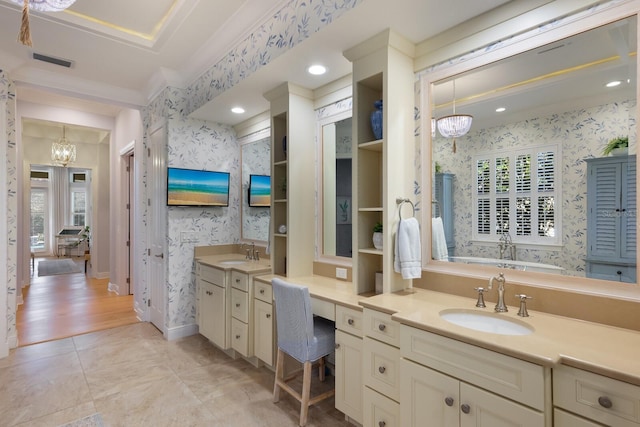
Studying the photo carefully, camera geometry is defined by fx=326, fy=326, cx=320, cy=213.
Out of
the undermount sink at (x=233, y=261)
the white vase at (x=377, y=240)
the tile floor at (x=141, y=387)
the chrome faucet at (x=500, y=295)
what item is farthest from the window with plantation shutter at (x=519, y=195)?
the undermount sink at (x=233, y=261)

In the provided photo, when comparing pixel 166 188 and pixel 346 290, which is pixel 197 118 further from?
pixel 346 290

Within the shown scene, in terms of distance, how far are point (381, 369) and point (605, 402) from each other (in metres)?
0.92

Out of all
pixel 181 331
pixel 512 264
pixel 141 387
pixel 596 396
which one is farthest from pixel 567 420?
pixel 181 331

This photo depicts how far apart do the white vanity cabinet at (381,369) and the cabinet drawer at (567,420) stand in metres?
0.67

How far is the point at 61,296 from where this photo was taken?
528cm

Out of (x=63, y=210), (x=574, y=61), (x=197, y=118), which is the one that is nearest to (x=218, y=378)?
(x=197, y=118)

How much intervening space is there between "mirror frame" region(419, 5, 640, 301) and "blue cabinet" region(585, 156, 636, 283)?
33mm

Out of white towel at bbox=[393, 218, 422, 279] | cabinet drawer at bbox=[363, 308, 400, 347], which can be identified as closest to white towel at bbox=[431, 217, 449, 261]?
white towel at bbox=[393, 218, 422, 279]

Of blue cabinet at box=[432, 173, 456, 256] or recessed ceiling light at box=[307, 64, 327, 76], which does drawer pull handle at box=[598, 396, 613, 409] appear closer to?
blue cabinet at box=[432, 173, 456, 256]

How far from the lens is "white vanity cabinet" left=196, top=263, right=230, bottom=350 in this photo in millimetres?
3023

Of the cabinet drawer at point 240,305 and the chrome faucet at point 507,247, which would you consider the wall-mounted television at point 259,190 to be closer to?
the cabinet drawer at point 240,305

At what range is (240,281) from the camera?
2.88 meters

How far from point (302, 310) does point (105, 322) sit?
3.36 m

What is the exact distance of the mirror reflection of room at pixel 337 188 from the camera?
2670mm
